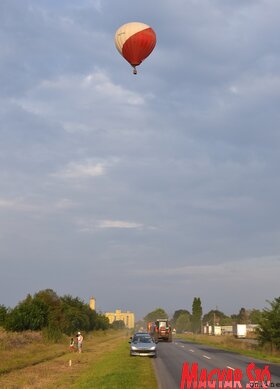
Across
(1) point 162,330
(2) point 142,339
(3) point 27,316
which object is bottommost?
(2) point 142,339

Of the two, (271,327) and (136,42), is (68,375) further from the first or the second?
(271,327)

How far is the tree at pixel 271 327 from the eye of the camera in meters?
44.1

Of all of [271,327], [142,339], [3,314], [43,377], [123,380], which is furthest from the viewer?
[3,314]

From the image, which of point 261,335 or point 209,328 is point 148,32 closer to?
point 261,335

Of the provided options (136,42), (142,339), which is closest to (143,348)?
(142,339)

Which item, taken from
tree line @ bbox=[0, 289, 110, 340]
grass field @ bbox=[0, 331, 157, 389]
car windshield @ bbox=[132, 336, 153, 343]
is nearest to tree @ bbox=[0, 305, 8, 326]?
tree line @ bbox=[0, 289, 110, 340]

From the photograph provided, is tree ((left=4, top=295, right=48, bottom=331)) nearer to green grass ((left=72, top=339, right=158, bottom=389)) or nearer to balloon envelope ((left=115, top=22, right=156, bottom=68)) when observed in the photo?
green grass ((left=72, top=339, right=158, bottom=389))

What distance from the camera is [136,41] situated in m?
24.6

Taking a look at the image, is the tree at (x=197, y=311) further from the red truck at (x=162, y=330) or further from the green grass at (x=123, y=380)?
the green grass at (x=123, y=380)

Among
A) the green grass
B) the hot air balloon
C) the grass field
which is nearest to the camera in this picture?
the green grass

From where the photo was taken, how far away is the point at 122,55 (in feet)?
83.7

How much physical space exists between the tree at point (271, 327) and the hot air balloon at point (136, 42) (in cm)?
2913

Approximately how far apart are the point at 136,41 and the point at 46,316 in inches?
1604

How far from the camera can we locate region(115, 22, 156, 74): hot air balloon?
81.0 feet
